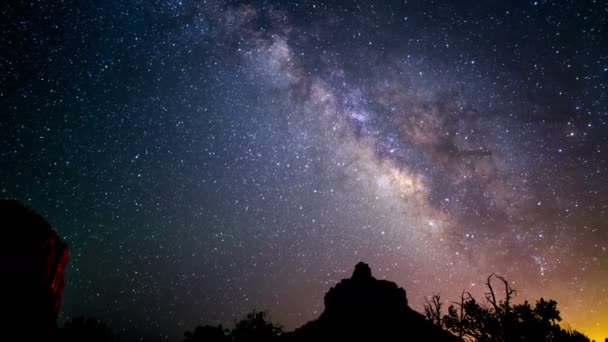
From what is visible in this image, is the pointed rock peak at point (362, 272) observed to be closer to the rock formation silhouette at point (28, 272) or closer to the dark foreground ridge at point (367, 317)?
the dark foreground ridge at point (367, 317)

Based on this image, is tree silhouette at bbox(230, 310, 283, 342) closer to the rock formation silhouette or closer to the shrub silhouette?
the shrub silhouette

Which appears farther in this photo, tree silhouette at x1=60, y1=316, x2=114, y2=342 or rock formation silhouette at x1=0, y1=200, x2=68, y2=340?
tree silhouette at x1=60, y1=316, x2=114, y2=342

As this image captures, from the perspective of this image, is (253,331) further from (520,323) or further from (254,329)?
(520,323)

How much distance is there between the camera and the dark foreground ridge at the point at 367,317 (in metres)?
36.0

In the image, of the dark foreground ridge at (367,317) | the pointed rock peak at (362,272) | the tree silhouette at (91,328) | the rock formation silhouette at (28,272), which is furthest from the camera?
the pointed rock peak at (362,272)

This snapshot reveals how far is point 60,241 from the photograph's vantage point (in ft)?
97.8

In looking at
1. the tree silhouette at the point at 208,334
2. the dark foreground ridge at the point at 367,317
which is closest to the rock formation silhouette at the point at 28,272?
the tree silhouette at the point at 208,334

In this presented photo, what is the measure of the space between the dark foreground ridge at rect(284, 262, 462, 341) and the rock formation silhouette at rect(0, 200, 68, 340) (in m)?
23.5

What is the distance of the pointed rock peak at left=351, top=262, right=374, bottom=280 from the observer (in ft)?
153

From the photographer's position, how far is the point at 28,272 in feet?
82.0

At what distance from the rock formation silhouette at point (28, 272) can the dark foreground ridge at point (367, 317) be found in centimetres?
2354

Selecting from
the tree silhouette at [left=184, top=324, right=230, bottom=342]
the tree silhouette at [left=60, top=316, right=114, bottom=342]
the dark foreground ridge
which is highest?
the dark foreground ridge

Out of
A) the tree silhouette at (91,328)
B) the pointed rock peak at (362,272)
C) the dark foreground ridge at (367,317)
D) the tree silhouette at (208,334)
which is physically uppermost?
the pointed rock peak at (362,272)

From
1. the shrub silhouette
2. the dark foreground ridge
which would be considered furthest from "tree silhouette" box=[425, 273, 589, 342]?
the shrub silhouette
